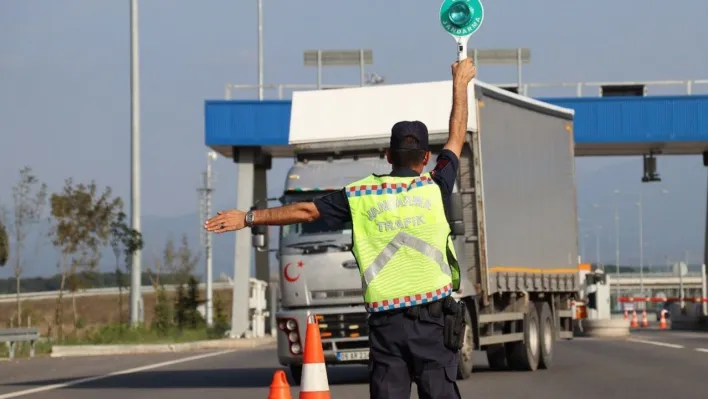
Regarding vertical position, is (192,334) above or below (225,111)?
below

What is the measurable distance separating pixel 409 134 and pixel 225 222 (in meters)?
0.98

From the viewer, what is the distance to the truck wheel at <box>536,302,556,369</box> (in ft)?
73.2

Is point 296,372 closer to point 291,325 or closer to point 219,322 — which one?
point 291,325

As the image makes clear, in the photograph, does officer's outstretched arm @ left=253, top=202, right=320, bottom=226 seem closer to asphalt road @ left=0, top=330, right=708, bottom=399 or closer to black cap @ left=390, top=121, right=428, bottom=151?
black cap @ left=390, top=121, right=428, bottom=151

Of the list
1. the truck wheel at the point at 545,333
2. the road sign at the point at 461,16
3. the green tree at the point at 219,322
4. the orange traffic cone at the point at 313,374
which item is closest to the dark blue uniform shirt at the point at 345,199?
the orange traffic cone at the point at 313,374

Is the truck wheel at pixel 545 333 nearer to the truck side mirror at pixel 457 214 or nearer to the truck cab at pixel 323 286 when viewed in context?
the truck cab at pixel 323 286

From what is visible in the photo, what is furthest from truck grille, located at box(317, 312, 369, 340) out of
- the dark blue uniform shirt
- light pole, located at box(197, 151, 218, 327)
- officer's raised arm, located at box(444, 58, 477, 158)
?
light pole, located at box(197, 151, 218, 327)

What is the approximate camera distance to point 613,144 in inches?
1743

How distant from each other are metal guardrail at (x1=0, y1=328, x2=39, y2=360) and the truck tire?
1373 cm

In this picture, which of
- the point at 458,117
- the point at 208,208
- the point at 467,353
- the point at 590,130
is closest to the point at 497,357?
the point at 467,353

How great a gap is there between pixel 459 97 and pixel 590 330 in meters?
38.7

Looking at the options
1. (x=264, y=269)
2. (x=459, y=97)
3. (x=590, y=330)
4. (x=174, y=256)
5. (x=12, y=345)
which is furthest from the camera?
(x=174, y=256)

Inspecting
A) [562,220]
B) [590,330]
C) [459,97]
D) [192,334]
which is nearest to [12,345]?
[192,334]

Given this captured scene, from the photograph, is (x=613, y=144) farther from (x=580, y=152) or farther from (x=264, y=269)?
(x=264, y=269)
